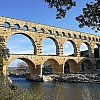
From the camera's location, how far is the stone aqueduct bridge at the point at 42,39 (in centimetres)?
3011

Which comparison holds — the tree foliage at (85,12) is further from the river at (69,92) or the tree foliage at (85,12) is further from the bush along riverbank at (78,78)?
the bush along riverbank at (78,78)

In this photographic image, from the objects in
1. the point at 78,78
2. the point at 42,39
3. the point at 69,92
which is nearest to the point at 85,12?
the point at 69,92

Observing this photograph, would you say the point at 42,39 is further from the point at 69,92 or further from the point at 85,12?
the point at 85,12

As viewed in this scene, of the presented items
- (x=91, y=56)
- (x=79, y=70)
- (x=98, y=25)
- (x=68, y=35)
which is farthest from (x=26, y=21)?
(x=98, y=25)

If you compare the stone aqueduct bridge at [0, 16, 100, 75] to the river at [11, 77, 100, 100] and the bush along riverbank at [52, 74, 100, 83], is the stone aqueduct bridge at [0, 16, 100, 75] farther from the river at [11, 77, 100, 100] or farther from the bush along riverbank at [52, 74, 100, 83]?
the river at [11, 77, 100, 100]

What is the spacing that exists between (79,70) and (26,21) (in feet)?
51.6

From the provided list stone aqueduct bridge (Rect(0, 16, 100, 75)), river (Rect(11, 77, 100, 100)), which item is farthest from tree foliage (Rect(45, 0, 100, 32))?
stone aqueduct bridge (Rect(0, 16, 100, 75))

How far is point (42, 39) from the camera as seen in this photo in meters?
34.2

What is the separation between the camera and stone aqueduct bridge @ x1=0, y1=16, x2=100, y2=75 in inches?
1185

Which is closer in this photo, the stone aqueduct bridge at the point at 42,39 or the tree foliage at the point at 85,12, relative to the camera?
the tree foliage at the point at 85,12

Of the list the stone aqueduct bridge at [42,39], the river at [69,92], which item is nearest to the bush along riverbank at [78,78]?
the stone aqueduct bridge at [42,39]

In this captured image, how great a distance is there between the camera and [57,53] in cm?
3691

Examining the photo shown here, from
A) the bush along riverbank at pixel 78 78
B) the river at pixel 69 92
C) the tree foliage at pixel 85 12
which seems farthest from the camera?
Answer: the bush along riverbank at pixel 78 78

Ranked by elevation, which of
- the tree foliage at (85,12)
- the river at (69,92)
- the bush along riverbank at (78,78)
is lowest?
the river at (69,92)
